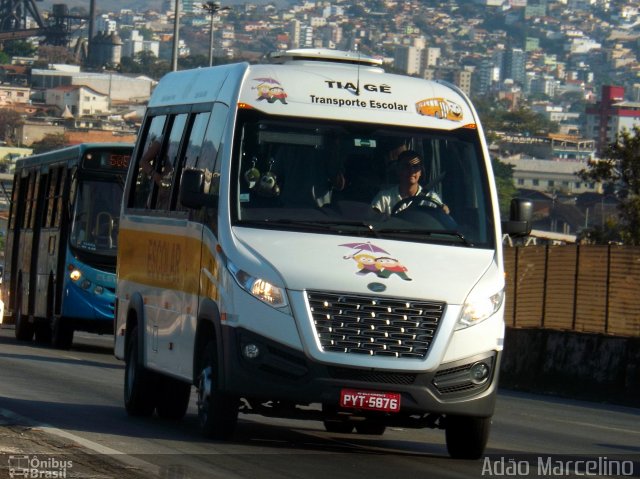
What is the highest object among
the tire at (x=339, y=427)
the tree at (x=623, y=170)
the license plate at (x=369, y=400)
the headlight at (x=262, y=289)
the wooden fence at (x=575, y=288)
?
the headlight at (x=262, y=289)

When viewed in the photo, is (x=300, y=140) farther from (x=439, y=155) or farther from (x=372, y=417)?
(x=372, y=417)

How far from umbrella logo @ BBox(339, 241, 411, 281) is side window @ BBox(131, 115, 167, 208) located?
323 centimetres

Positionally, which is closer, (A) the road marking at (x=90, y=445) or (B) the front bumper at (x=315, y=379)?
(A) the road marking at (x=90, y=445)

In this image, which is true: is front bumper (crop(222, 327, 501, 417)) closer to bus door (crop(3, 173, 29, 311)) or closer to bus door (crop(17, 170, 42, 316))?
bus door (crop(17, 170, 42, 316))

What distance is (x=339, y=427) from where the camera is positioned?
14.2 meters

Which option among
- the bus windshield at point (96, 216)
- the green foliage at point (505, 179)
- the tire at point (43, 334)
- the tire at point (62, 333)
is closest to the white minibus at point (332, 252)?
the bus windshield at point (96, 216)

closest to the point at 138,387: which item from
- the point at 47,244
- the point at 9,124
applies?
the point at 47,244

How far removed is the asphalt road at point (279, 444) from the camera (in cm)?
1116

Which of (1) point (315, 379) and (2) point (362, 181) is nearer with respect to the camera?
(1) point (315, 379)

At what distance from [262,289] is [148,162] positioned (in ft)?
11.8

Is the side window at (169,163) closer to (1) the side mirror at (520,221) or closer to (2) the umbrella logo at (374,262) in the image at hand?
(2) the umbrella logo at (374,262)

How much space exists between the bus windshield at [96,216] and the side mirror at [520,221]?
1327 cm

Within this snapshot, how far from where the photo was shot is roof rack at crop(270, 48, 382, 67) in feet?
44.6

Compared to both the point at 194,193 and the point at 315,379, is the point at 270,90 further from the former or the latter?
the point at 315,379
